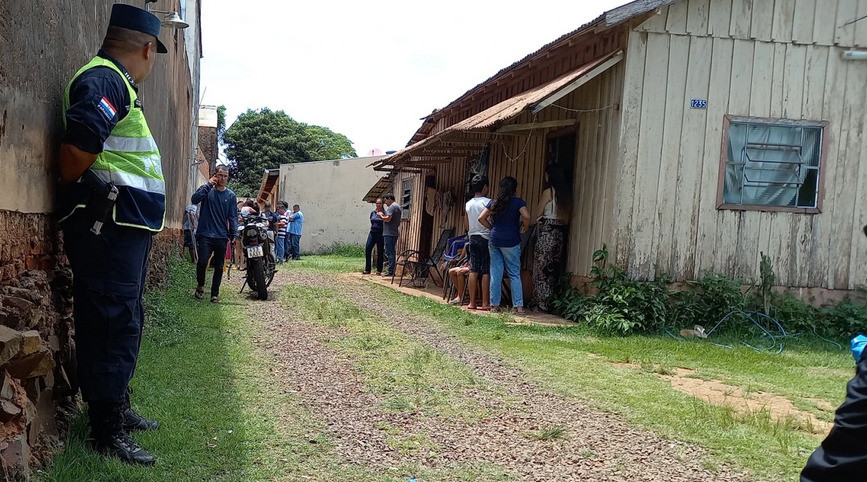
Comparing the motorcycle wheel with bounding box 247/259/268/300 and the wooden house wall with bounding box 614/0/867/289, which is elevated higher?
the wooden house wall with bounding box 614/0/867/289

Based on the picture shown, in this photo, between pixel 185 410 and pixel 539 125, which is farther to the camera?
pixel 539 125

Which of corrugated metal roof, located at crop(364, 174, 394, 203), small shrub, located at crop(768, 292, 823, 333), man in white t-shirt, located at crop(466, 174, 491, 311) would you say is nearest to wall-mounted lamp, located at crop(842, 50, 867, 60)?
small shrub, located at crop(768, 292, 823, 333)

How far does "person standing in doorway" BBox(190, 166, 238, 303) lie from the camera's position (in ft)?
30.0

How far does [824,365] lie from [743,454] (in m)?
3.57

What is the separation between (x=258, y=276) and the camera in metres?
9.73

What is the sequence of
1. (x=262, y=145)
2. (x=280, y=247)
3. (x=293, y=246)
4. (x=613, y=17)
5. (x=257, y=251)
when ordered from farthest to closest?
(x=262, y=145) < (x=293, y=246) < (x=280, y=247) < (x=257, y=251) < (x=613, y=17)

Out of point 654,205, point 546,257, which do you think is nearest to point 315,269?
point 546,257

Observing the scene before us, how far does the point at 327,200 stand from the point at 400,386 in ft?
73.6

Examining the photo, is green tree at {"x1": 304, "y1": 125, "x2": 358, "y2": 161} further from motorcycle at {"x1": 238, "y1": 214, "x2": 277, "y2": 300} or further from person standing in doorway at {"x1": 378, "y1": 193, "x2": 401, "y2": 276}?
motorcycle at {"x1": 238, "y1": 214, "x2": 277, "y2": 300}

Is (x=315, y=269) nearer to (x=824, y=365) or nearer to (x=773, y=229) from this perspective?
(x=773, y=229)

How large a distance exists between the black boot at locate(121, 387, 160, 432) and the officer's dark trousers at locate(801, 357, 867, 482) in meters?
3.11

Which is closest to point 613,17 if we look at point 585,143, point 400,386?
point 585,143

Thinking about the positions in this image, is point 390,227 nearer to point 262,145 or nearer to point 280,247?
point 280,247

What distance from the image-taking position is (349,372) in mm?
5547
